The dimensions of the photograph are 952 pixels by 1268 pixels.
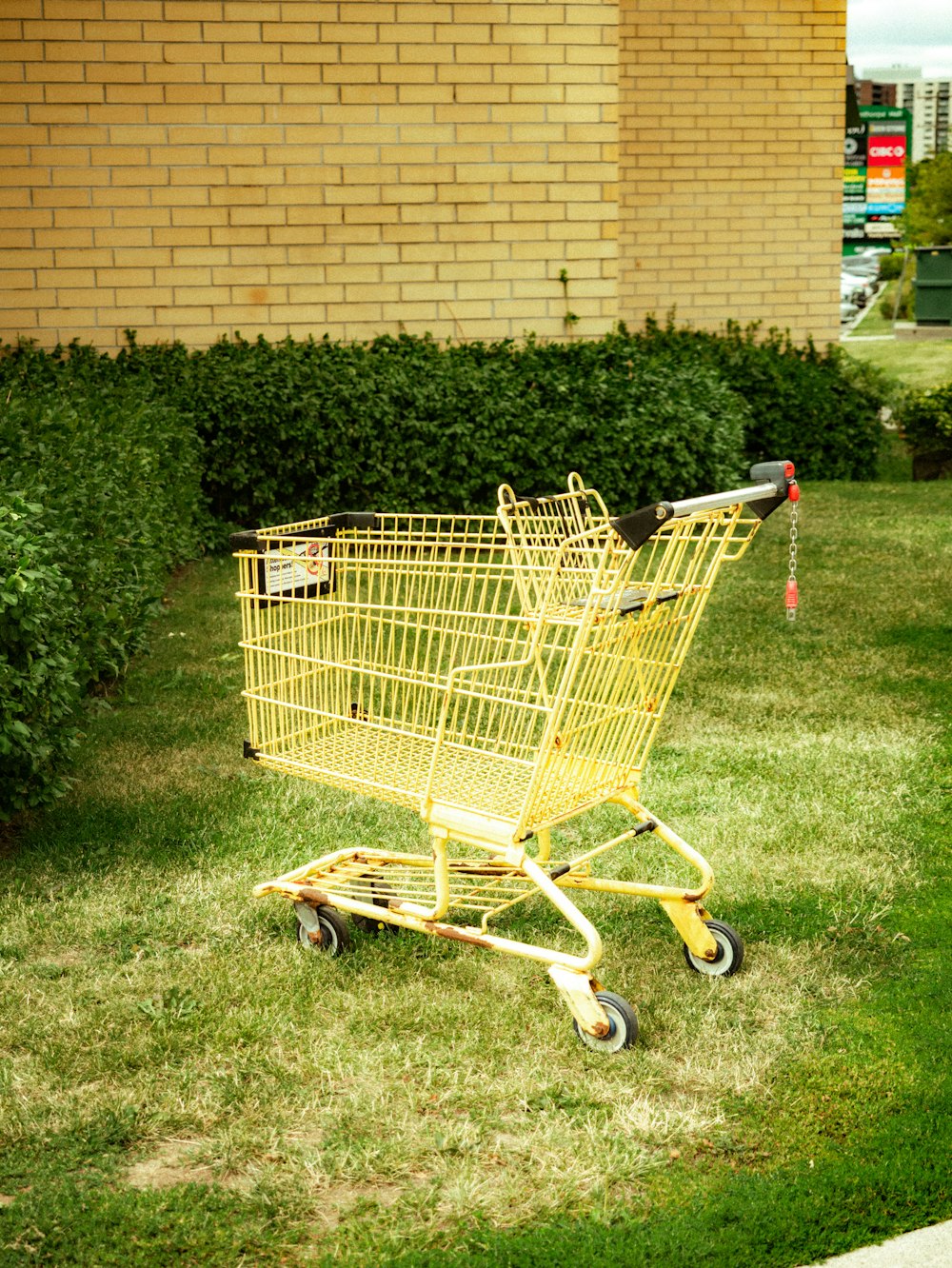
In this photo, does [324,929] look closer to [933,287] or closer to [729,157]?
[729,157]

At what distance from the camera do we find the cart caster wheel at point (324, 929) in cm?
423

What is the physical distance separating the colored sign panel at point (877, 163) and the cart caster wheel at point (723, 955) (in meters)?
22.5

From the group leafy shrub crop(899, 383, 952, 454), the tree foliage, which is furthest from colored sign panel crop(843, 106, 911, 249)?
leafy shrub crop(899, 383, 952, 454)

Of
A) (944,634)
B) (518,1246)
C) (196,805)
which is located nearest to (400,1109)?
A: (518,1246)

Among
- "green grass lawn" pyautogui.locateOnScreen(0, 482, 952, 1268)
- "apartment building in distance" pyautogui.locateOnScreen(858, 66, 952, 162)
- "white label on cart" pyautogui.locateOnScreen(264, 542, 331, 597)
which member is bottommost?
"green grass lawn" pyautogui.locateOnScreen(0, 482, 952, 1268)

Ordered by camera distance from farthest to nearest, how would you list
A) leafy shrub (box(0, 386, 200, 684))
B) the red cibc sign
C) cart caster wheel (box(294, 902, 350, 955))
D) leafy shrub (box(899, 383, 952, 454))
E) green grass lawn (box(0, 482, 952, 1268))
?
the red cibc sign
leafy shrub (box(899, 383, 952, 454))
leafy shrub (box(0, 386, 200, 684))
cart caster wheel (box(294, 902, 350, 955))
green grass lawn (box(0, 482, 952, 1268))

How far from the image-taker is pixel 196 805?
544cm

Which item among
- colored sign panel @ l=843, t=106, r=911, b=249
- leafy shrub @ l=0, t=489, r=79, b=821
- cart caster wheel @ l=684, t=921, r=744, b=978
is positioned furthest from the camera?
colored sign panel @ l=843, t=106, r=911, b=249

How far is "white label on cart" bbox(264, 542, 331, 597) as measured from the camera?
14.0 feet

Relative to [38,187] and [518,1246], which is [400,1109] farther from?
[38,187]

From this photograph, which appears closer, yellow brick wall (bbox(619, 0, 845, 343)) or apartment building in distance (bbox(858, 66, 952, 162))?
yellow brick wall (bbox(619, 0, 845, 343))

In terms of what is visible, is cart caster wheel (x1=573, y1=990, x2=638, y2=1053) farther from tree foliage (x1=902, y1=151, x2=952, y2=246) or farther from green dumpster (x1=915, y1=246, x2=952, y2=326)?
tree foliage (x1=902, y1=151, x2=952, y2=246)

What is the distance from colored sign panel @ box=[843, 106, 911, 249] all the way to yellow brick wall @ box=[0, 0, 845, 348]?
1459 cm

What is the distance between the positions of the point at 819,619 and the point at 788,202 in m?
9.00
